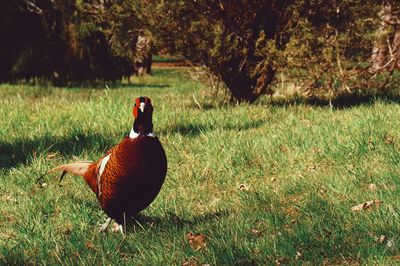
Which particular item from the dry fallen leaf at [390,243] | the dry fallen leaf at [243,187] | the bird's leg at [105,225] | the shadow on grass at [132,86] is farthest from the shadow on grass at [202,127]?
the shadow on grass at [132,86]

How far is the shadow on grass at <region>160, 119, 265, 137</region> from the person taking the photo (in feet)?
25.9

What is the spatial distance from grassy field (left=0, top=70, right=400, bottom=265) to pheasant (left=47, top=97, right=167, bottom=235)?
243 mm

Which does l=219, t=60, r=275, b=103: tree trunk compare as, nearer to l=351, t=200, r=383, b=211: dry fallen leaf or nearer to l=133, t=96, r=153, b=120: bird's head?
l=351, t=200, r=383, b=211: dry fallen leaf

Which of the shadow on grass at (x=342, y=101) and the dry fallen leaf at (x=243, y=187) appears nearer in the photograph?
the dry fallen leaf at (x=243, y=187)

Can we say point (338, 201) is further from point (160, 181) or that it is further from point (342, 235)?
point (160, 181)

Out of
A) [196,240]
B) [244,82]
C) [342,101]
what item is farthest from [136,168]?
[342,101]

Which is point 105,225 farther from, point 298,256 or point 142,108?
point 298,256

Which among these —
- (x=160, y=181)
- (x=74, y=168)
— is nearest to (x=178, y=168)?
(x=74, y=168)

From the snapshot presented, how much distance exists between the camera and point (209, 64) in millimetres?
10070

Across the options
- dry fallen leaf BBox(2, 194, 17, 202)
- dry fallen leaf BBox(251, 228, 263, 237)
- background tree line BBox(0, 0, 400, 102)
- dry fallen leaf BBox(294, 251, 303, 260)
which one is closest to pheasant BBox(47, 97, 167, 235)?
dry fallen leaf BBox(251, 228, 263, 237)

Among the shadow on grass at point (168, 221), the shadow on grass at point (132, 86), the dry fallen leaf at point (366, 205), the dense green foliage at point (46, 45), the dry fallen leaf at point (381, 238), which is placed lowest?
the shadow on grass at point (132, 86)

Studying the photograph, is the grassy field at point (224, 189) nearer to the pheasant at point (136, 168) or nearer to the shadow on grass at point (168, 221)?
the shadow on grass at point (168, 221)

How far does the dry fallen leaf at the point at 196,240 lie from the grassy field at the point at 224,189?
0.02 metres

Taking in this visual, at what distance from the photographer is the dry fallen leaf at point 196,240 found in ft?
13.2
